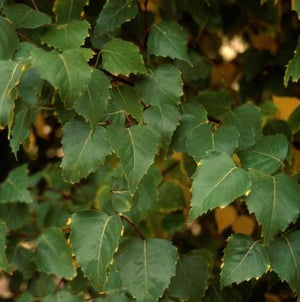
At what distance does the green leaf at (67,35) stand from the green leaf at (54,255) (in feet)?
1.87

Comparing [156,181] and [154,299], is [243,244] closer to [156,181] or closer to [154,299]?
[154,299]

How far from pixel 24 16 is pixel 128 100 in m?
0.26

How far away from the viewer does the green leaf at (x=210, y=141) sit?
1.09m

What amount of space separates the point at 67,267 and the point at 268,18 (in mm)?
863

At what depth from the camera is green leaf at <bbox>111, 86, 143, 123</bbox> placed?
43.0 inches

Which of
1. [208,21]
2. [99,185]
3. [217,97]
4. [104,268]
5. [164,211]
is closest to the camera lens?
[104,268]

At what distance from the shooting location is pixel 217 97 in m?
Answer: 1.40

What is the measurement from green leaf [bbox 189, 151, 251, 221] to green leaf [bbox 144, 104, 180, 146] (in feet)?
0.40

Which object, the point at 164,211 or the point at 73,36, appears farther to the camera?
the point at 164,211

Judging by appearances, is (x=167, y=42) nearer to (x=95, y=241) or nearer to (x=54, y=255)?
(x=95, y=241)

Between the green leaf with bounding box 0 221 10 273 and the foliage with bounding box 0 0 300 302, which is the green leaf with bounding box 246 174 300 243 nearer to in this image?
the foliage with bounding box 0 0 300 302

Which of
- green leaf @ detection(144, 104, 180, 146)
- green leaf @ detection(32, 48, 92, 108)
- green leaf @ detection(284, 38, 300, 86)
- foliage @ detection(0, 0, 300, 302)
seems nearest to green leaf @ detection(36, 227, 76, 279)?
foliage @ detection(0, 0, 300, 302)

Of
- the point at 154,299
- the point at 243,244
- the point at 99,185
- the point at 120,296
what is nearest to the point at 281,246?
the point at 243,244

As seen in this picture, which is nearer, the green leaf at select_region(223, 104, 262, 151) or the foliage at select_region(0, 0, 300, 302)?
the foliage at select_region(0, 0, 300, 302)
